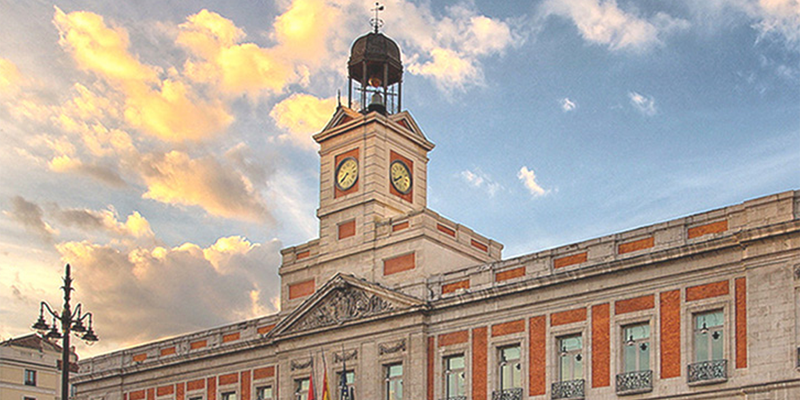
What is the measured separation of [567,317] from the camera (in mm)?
38750

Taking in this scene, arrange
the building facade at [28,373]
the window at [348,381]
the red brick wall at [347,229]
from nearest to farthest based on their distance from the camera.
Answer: the window at [348,381]
the red brick wall at [347,229]
the building facade at [28,373]

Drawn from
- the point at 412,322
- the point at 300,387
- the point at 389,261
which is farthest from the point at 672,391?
the point at 300,387

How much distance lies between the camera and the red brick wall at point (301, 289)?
49.2 m

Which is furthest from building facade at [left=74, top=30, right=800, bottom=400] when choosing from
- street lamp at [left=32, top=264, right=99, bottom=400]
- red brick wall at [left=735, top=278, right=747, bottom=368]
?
street lamp at [left=32, top=264, right=99, bottom=400]

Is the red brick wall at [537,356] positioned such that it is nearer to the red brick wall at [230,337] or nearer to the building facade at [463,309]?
the building facade at [463,309]

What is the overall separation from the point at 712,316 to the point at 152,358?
31515 millimetres

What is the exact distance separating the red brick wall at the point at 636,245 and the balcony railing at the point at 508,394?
21.1 feet

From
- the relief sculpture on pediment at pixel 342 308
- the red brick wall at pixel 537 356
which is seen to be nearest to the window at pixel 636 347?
the red brick wall at pixel 537 356

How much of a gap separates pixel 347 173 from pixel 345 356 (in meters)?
8.78

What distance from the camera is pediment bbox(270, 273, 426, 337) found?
44125 mm

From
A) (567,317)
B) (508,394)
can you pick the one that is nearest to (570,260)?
(567,317)

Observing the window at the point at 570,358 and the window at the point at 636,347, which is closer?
the window at the point at 636,347

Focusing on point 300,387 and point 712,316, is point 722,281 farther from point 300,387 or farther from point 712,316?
point 300,387

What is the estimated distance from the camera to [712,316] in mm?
35000
